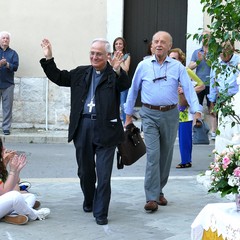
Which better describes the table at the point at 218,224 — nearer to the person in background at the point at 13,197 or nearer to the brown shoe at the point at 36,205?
the person in background at the point at 13,197

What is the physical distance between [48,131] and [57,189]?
5876mm

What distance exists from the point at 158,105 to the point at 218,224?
2.73 m

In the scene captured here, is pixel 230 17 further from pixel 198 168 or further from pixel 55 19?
pixel 55 19

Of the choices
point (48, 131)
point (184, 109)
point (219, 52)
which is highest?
point (219, 52)

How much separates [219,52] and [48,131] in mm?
9232

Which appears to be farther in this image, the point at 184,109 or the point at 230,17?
the point at 184,109

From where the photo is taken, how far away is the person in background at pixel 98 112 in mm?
7121

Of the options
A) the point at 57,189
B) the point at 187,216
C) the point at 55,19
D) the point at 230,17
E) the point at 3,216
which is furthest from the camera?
the point at 55,19

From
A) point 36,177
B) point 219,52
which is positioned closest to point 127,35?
point 36,177

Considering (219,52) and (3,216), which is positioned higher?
(219,52)

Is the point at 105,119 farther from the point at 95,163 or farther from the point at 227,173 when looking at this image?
the point at 227,173

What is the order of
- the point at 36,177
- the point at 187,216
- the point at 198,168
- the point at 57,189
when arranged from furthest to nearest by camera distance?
the point at 198,168 → the point at 36,177 → the point at 57,189 → the point at 187,216

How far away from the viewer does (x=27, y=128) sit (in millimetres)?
14945

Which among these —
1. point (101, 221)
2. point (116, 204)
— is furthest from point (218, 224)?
point (116, 204)
